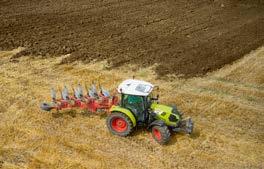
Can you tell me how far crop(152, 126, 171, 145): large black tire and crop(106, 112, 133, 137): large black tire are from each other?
0.66 m

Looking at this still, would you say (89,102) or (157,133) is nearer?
(157,133)

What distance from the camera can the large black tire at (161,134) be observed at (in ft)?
37.2

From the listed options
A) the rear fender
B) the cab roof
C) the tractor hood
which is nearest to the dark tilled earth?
the cab roof

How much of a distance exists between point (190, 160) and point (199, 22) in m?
14.0

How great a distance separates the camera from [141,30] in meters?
21.9

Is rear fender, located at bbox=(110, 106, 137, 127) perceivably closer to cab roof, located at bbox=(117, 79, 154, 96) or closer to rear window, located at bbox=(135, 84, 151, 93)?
cab roof, located at bbox=(117, 79, 154, 96)

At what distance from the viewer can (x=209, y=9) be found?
26578mm

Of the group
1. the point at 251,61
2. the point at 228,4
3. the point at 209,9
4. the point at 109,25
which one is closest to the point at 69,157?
the point at 251,61

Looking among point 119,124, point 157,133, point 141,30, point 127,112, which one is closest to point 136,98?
point 127,112

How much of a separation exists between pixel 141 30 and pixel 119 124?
10716mm

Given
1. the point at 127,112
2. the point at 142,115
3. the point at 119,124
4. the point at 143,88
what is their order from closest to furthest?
1. the point at 127,112
2. the point at 143,88
3. the point at 142,115
4. the point at 119,124

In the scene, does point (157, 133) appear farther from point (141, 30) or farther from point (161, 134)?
point (141, 30)

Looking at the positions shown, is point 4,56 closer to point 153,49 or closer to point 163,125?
point 153,49

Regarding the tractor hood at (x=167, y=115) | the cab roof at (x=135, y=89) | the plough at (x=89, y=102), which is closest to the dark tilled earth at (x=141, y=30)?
the plough at (x=89, y=102)
